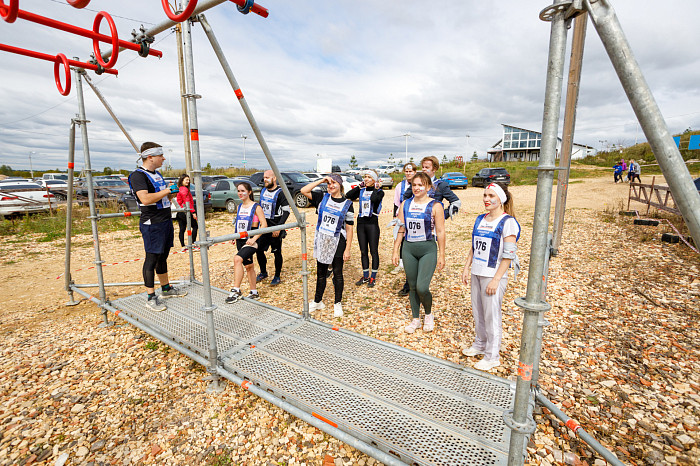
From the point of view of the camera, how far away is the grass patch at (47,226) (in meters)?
10.5

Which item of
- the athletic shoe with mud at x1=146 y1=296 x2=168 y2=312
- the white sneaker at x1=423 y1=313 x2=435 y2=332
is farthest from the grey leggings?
the athletic shoe with mud at x1=146 y1=296 x2=168 y2=312

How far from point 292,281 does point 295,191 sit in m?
8.83

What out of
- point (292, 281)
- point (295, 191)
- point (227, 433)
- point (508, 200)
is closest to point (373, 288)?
point (292, 281)

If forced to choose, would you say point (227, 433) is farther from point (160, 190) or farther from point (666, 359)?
point (666, 359)

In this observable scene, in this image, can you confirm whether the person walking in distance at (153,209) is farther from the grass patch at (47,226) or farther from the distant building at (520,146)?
the distant building at (520,146)

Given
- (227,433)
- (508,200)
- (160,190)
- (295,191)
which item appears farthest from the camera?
(295,191)

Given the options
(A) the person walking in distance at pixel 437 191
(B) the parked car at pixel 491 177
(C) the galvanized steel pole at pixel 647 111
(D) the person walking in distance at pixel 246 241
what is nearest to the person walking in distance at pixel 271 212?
(D) the person walking in distance at pixel 246 241

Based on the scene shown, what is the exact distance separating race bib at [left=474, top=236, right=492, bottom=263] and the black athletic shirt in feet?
11.9

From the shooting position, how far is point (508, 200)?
9.97 ft

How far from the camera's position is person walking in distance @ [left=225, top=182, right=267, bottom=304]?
4.61m

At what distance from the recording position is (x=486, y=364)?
3152 millimetres

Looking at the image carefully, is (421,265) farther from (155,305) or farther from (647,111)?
(155,305)

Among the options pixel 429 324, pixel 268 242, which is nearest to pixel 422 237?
pixel 429 324

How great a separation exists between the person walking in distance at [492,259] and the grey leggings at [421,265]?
50 cm
